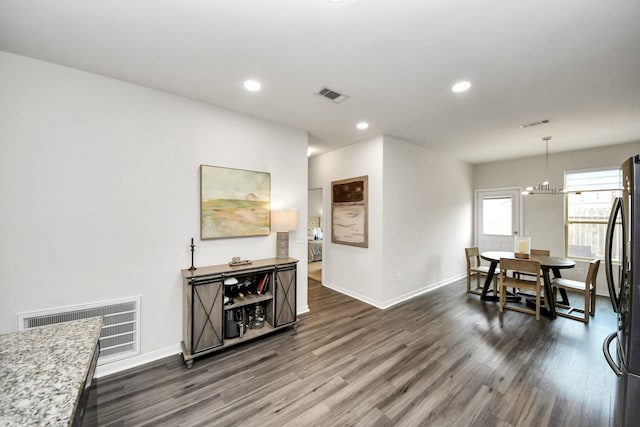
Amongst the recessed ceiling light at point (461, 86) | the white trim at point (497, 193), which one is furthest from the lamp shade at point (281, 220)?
the white trim at point (497, 193)

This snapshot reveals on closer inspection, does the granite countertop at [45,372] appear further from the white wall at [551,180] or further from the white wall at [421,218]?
the white wall at [551,180]

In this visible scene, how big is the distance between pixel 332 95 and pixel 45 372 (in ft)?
9.12

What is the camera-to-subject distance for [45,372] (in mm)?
979

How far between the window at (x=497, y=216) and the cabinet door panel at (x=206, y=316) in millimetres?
6101

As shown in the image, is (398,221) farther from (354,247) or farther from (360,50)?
(360,50)

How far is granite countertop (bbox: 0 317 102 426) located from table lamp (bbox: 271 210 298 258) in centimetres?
193

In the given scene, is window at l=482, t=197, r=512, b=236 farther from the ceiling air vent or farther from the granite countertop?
the granite countertop

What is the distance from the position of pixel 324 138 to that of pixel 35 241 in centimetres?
349

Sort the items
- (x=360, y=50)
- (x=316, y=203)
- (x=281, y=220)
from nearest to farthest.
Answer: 1. (x=360, y=50)
2. (x=281, y=220)
3. (x=316, y=203)

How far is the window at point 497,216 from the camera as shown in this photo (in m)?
5.60

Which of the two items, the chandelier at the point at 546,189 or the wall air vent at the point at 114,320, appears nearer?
the wall air vent at the point at 114,320

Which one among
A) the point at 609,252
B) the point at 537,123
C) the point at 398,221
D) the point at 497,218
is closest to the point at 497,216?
the point at 497,218

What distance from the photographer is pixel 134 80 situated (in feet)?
7.68

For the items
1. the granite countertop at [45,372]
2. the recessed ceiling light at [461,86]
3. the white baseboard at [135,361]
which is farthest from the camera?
the recessed ceiling light at [461,86]
